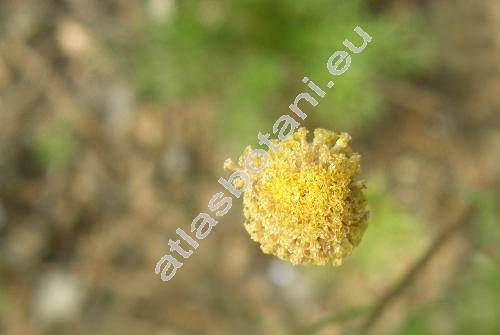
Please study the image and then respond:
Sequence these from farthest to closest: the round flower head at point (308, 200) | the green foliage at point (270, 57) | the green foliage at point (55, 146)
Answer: the green foliage at point (55, 146), the green foliage at point (270, 57), the round flower head at point (308, 200)

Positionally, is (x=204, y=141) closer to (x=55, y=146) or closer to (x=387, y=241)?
(x=55, y=146)

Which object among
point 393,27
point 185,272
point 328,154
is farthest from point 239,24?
point 328,154

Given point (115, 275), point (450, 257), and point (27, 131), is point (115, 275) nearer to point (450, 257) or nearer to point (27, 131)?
point (27, 131)

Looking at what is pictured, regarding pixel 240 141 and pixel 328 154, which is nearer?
pixel 328 154

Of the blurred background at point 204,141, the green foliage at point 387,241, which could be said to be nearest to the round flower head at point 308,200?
the green foliage at point 387,241

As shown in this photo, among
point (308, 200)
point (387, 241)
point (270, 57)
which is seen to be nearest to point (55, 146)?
point (270, 57)

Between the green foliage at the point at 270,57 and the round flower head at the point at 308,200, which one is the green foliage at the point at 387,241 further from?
the round flower head at the point at 308,200
